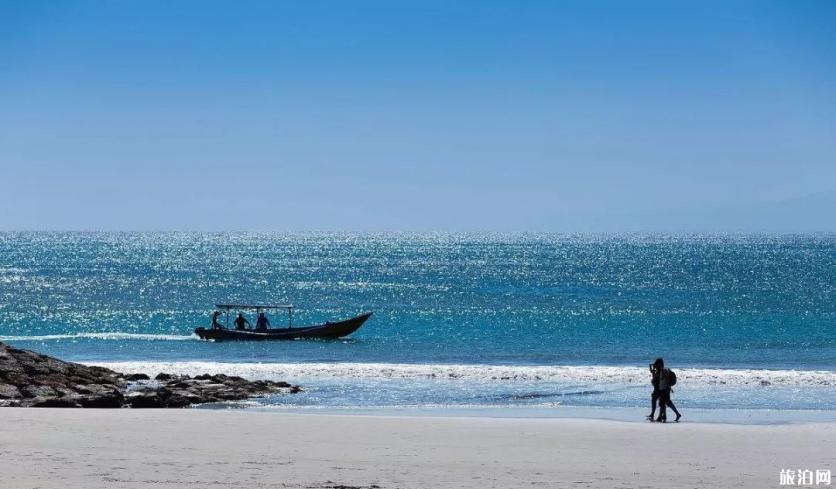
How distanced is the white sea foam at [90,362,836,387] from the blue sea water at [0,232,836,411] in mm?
90

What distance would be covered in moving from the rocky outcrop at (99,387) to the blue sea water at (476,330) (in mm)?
1356

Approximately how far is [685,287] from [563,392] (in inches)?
2684

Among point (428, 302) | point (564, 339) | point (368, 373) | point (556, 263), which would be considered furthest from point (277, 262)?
point (368, 373)

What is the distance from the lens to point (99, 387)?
24953mm

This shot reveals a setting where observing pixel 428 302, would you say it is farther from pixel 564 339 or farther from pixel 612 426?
pixel 612 426

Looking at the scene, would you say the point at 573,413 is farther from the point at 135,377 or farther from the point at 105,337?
the point at 105,337

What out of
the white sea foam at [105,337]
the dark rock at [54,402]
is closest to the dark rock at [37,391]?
the dark rock at [54,402]

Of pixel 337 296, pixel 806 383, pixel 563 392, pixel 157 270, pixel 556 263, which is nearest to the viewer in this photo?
pixel 563 392

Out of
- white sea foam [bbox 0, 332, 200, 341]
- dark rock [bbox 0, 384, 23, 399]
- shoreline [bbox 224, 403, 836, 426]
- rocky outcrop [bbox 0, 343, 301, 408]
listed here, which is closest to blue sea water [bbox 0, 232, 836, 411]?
white sea foam [bbox 0, 332, 200, 341]

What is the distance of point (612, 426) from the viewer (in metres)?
20.2

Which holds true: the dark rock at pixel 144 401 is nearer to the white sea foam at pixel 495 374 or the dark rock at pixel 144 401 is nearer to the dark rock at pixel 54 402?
the dark rock at pixel 54 402

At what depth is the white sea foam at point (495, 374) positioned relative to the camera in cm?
3014

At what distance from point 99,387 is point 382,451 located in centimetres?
1140

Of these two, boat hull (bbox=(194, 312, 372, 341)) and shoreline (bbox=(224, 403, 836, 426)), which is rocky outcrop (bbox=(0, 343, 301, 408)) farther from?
boat hull (bbox=(194, 312, 372, 341))
